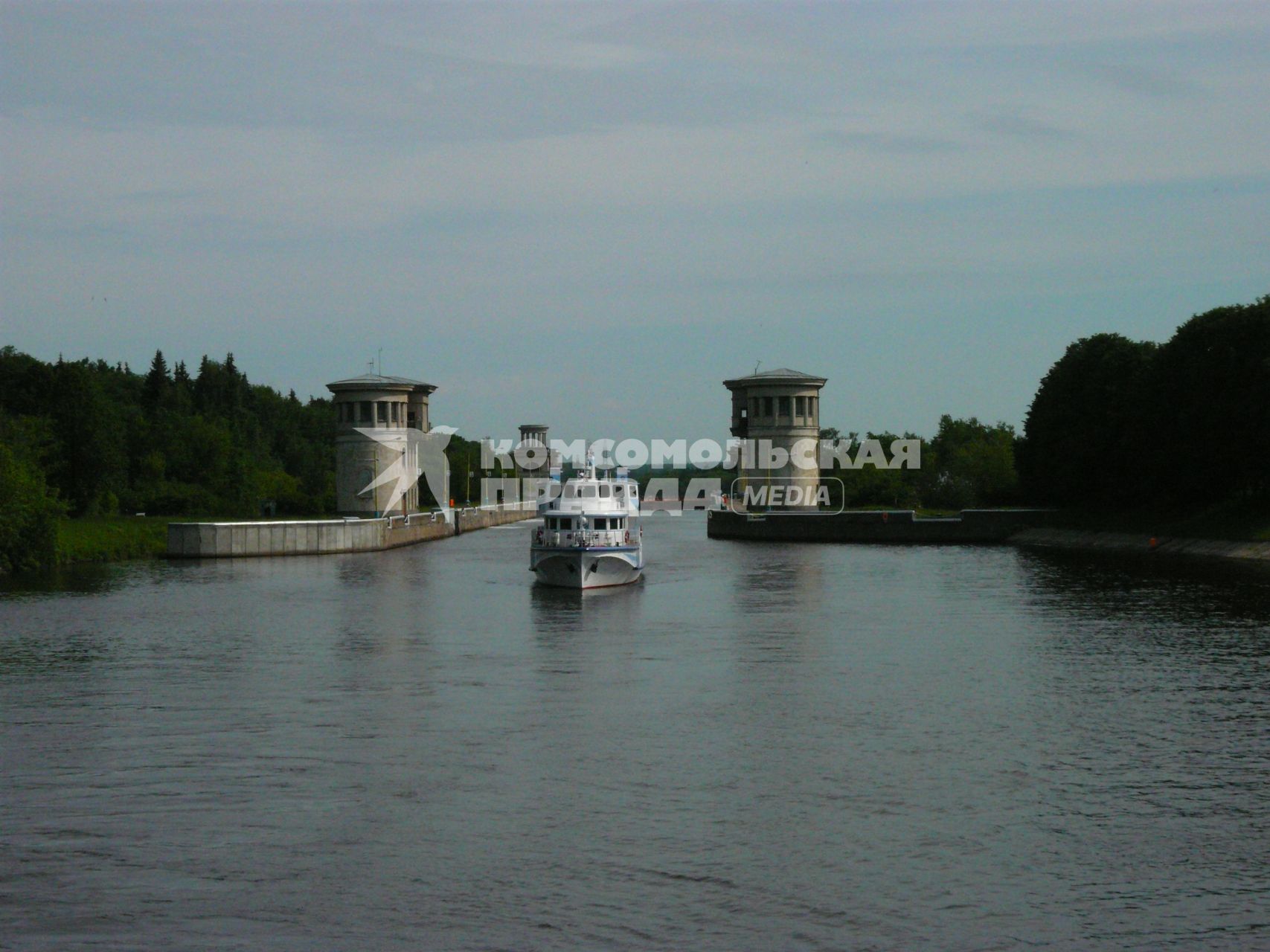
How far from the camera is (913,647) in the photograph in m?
48.0

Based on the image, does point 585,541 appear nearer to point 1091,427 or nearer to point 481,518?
point 1091,427

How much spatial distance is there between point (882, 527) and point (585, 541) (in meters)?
55.8

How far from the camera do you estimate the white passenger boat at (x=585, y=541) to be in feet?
231

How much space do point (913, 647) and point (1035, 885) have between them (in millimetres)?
26207

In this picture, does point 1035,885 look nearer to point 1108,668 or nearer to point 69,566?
point 1108,668

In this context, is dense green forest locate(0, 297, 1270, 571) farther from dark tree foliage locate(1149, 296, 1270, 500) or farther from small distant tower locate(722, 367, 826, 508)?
small distant tower locate(722, 367, 826, 508)

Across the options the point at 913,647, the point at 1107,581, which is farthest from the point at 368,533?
the point at 913,647

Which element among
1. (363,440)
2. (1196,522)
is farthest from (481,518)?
(1196,522)

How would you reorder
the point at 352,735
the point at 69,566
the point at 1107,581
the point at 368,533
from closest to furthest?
the point at 352,735, the point at 1107,581, the point at 69,566, the point at 368,533

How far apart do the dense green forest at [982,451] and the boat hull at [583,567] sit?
109 feet

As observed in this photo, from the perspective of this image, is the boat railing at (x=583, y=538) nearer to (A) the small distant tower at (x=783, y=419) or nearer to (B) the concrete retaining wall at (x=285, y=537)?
(B) the concrete retaining wall at (x=285, y=537)

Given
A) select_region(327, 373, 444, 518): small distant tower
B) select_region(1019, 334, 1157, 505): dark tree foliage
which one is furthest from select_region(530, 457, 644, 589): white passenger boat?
select_region(327, 373, 444, 518): small distant tower

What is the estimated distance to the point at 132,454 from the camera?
144125mm

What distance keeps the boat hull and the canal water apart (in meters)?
14.0
